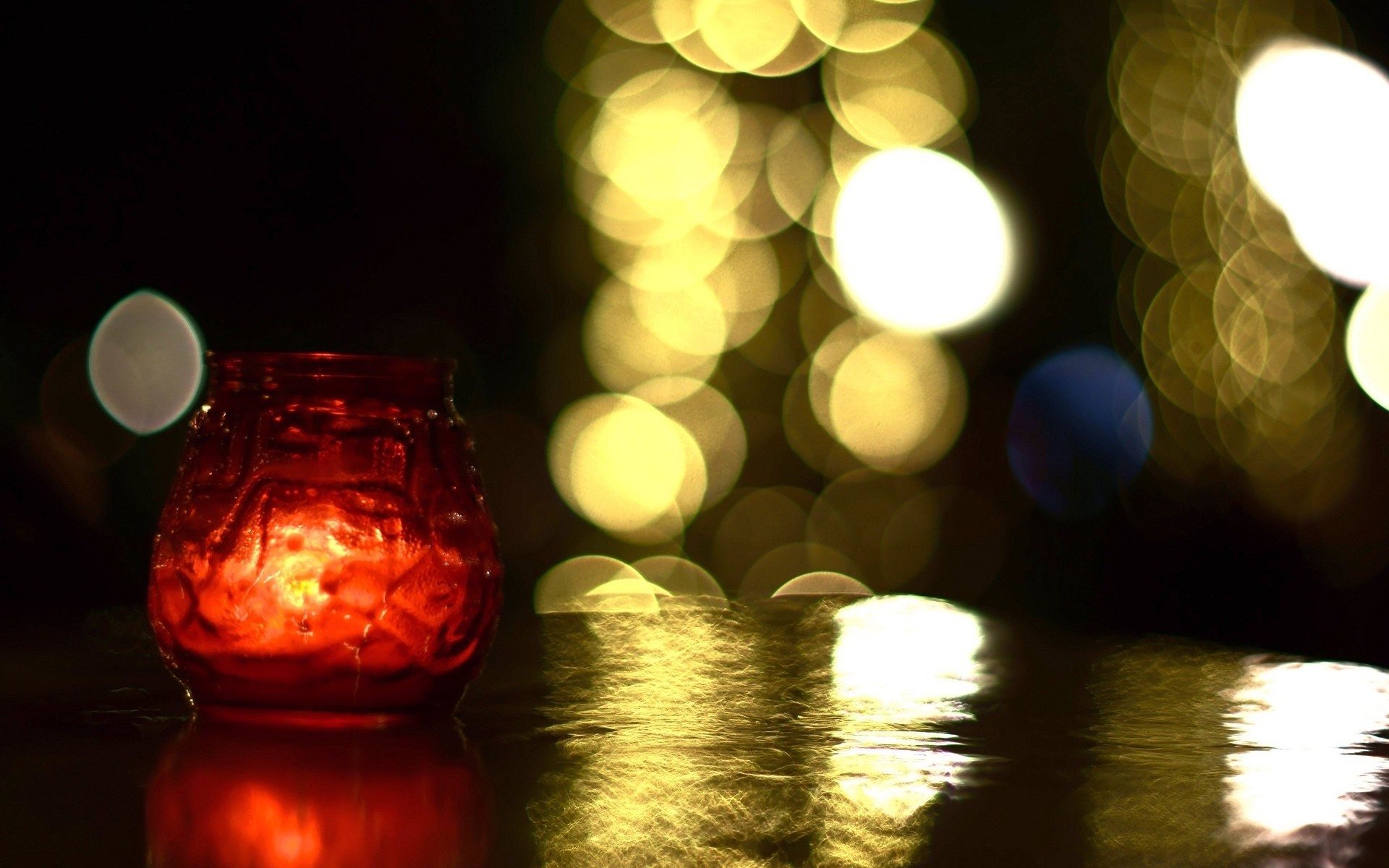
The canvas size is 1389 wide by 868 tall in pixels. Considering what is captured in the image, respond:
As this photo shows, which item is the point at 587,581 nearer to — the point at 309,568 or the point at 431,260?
the point at 431,260

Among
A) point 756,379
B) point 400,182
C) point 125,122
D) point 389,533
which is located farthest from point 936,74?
point 389,533

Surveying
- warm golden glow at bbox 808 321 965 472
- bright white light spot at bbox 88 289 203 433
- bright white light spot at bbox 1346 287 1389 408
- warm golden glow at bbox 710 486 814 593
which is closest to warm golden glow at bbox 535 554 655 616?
warm golden glow at bbox 710 486 814 593

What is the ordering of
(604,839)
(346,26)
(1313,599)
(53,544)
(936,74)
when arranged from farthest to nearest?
(936,74)
(1313,599)
(346,26)
(53,544)
(604,839)

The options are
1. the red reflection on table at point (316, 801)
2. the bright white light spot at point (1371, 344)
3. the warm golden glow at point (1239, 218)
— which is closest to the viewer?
the red reflection on table at point (316, 801)

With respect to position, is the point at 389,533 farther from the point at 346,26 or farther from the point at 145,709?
the point at 346,26

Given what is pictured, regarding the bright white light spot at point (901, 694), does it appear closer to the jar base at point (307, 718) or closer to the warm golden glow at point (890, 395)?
the jar base at point (307, 718)

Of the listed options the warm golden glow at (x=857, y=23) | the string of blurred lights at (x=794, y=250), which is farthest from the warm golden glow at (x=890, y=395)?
the warm golden glow at (x=857, y=23)

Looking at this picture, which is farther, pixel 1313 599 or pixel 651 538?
pixel 651 538
